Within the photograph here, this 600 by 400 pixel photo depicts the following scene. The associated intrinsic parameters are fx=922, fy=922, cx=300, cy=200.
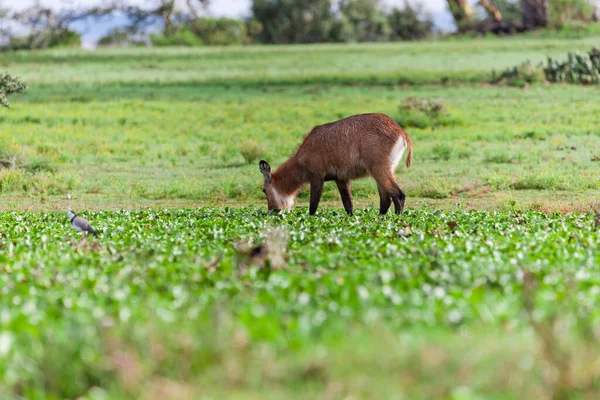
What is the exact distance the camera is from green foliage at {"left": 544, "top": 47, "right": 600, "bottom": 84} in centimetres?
3594

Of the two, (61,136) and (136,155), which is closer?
(136,155)

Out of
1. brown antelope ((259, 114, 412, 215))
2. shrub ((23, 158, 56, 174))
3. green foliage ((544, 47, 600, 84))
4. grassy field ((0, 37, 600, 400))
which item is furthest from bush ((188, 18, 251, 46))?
brown antelope ((259, 114, 412, 215))

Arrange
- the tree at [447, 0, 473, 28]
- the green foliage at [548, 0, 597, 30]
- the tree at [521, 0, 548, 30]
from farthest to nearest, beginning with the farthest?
the tree at [447, 0, 473, 28], the green foliage at [548, 0, 597, 30], the tree at [521, 0, 548, 30]

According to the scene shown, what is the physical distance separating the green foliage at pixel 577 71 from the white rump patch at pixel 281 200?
23.0 m

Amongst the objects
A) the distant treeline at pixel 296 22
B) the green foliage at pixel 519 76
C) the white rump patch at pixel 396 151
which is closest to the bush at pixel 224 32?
the distant treeline at pixel 296 22

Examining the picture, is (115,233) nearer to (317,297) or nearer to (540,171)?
(317,297)

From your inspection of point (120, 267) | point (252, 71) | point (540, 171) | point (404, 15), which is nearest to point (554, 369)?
point (120, 267)

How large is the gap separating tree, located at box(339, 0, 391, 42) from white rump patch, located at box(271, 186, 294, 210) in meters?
47.4

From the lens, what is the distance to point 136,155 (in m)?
25.1

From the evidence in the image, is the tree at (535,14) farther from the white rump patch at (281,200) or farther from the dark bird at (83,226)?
the dark bird at (83,226)

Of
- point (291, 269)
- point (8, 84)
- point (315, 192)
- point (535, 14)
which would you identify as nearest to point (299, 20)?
point (535, 14)

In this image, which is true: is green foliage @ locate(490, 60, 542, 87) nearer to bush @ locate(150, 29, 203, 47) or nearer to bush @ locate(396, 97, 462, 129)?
bush @ locate(396, 97, 462, 129)

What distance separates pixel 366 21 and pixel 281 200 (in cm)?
4846

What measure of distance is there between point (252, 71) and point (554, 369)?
37129 mm
